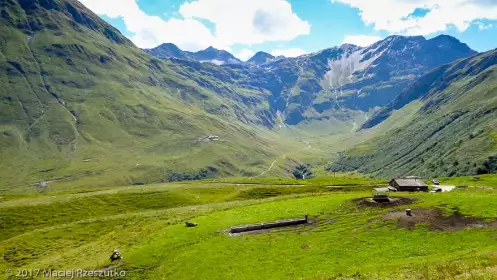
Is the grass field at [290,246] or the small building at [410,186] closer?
the grass field at [290,246]

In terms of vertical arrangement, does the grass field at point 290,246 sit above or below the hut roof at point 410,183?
below

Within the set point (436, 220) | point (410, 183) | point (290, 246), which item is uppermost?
point (410, 183)

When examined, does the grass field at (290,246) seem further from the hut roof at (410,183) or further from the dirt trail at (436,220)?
the hut roof at (410,183)

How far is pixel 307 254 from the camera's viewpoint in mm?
49562

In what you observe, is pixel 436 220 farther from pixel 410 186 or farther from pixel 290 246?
pixel 410 186

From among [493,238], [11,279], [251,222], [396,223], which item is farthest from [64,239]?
[493,238]

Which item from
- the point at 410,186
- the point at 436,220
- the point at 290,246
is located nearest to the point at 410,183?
the point at 410,186

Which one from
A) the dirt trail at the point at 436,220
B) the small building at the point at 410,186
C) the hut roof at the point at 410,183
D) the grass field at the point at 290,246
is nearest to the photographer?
the grass field at the point at 290,246

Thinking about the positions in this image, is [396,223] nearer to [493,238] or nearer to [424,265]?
[493,238]

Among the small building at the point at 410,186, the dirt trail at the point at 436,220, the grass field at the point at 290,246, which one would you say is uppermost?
the small building at the point at 410,186

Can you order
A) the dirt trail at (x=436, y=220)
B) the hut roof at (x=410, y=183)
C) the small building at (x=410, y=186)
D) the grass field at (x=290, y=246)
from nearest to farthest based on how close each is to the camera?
the grass field at (x=290, y=246) < the dirt trail at (x=436, y=220) < the small building at (x=410, y=186) < the hut roof at (x=410, y=183)

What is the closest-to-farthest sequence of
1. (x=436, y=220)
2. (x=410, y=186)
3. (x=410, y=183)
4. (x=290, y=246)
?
(x=290, y=246) < (x=436, y=220) < (x=410, y=186) < (x=410, y=183)

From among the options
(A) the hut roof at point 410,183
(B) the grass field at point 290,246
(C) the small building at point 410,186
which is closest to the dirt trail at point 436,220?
(B) the grass field at point 290,246

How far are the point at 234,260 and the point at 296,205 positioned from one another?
27.9 m
